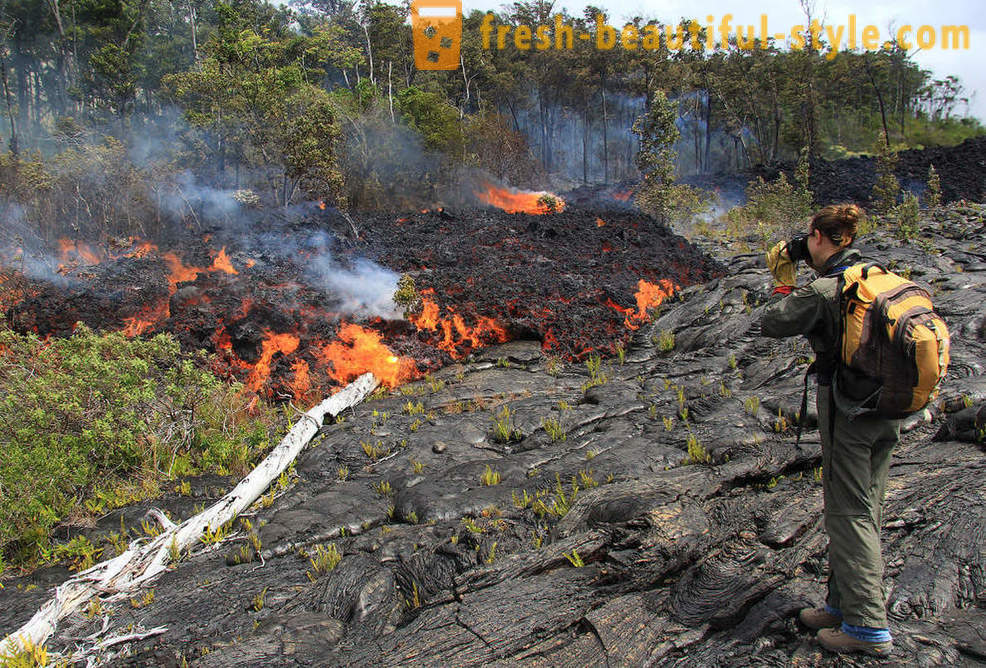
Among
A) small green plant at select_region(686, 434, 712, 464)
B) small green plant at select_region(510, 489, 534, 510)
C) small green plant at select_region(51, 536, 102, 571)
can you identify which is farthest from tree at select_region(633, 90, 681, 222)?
small green plant at select_region(51, 536, 102, 571)

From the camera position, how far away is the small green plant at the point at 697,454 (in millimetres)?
5773

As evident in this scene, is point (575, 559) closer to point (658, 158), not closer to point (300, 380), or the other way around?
point (300, 380)

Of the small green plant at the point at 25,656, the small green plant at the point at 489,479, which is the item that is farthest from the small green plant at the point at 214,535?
the small green plant at the point at 489,479

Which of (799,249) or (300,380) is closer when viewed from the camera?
(799,249)

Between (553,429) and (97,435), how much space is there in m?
5.34

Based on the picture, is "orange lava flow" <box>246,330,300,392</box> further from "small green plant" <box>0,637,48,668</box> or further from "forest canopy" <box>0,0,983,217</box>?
"forest canopy" <box>0,0,983,217</box>

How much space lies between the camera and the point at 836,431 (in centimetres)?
329

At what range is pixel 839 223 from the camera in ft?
11.1

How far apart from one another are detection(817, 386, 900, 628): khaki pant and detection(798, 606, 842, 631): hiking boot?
7 centimetres

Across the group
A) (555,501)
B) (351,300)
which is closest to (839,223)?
(555,501)

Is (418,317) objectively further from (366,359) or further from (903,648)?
(903,648)

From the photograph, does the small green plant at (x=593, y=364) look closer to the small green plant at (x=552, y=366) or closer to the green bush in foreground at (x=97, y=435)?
the small green plant at (x=552, y=366)

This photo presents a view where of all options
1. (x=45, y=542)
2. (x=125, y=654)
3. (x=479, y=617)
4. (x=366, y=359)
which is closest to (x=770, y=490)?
(x=479, y=617)

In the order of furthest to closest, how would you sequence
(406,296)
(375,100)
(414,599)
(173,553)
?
(375,100) → (406,296) → (173,553) → (414,599)
